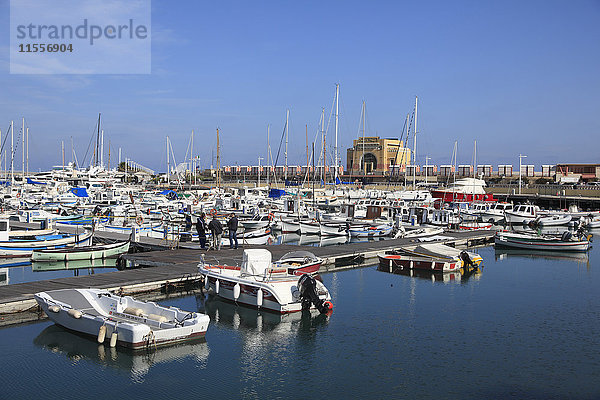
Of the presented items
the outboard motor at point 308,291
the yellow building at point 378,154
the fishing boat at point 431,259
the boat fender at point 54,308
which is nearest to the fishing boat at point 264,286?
the outboard motor at point 308,291

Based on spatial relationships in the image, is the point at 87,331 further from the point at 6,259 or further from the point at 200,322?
the point at 6,259

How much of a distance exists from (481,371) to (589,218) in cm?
5236

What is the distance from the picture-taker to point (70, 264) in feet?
100

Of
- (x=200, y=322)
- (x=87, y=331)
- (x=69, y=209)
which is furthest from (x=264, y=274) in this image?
(x=69, y=209)

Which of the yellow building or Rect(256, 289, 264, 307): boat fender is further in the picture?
the yellow building

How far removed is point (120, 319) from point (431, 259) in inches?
728

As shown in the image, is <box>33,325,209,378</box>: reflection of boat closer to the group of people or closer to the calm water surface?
the calm water surface

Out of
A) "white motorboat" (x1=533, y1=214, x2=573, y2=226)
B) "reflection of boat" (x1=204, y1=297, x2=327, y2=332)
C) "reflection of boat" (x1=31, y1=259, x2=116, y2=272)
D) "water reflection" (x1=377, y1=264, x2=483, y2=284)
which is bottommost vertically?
"water reflection" (x1=377, y1=264, x2=483, y2=284)

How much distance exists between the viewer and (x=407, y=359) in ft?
53.5

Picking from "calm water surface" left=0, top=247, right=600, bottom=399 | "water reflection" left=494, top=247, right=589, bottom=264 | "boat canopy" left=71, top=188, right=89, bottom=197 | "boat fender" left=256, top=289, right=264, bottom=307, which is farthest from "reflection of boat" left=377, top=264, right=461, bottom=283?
"boat canopy" left=71, top=188, right=89, bottom=197

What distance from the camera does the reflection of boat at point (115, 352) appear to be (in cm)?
1519

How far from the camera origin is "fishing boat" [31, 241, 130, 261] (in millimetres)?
30016

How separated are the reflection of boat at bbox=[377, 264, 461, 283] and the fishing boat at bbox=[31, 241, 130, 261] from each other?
1434cm

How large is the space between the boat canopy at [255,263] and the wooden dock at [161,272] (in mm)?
3299
